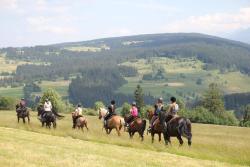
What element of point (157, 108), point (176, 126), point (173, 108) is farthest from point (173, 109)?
point (157, 108)

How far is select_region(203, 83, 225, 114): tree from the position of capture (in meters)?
111

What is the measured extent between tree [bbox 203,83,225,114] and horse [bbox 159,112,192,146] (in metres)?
80.5

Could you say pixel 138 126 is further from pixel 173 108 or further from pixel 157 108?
pixel 173 108

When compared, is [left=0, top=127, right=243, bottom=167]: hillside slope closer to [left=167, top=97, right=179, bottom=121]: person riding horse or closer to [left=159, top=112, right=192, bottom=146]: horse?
[left=159, top=112, right=192, bottom=146]: horse

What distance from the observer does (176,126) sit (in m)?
30.8

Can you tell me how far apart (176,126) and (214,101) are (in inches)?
3298

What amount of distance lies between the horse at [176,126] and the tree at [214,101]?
8048 centimetres

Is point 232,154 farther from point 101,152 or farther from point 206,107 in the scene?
point 206,107

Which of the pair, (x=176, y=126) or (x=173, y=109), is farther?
(x=173, y=109)

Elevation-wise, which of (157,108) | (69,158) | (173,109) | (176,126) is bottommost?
(176,126)

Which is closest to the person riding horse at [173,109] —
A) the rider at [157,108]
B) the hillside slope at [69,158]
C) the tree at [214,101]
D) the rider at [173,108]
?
the rider at [173,108]

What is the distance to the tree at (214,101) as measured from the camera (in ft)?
364

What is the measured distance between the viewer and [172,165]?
19922mm

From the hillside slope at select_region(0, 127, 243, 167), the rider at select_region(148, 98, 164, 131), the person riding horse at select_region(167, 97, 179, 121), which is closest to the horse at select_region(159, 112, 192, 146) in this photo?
the person riding horse at select_region(167, 97, 179, 121)
